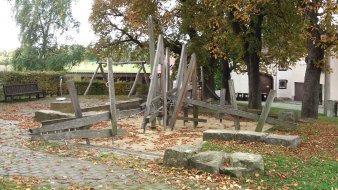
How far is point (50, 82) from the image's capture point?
100 ft

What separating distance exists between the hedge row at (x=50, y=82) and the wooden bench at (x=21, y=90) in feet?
2.60

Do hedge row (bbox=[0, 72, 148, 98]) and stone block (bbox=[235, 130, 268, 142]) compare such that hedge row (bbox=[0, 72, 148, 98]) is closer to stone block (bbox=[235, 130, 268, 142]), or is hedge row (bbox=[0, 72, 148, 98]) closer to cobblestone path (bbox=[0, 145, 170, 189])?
stone block (bbox=[235, 130, 268, 142])

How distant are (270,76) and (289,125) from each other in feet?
105

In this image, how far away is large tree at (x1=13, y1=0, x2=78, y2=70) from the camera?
4047 cm

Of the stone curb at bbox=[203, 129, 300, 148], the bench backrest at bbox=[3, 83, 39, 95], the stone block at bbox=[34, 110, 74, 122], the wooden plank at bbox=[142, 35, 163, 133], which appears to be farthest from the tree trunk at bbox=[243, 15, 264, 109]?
the bench backrest at bbox=[3, 83, 39, 95]

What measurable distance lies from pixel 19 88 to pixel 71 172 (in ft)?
65.0

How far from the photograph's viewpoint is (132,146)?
38.0 ft

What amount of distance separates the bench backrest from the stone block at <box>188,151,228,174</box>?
61.9 feet

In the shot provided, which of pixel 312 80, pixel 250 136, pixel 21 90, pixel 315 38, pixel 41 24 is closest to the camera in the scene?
pixel 250 136

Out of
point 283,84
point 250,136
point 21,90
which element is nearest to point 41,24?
point 21,90

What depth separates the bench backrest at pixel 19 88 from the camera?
2477 cm

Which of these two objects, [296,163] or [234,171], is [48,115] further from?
[296,163]

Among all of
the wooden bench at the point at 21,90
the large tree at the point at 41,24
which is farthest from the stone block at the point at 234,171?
the large tree at the point at 41,24

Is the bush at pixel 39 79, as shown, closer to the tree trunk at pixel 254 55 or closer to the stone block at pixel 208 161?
the tree trunk at pixel 254 55
